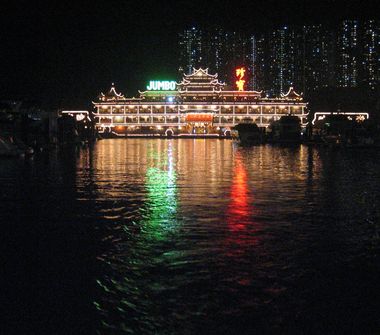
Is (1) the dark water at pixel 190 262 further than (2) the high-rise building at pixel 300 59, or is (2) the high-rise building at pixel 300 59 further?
(2) the high-rise building at pixel 300 59

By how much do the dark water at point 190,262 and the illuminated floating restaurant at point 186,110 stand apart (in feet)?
332

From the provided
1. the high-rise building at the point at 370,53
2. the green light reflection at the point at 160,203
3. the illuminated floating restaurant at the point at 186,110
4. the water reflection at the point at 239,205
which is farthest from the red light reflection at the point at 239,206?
the high-rise building at the point at 370,53

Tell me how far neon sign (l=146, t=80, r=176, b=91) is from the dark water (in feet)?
346

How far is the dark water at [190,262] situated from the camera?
18.1 ft

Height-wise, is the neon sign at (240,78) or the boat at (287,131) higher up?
the neon sign at (240,78)

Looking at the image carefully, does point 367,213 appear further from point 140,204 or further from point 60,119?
point 60,119

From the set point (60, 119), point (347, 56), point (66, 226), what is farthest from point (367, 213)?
point (347, 56)

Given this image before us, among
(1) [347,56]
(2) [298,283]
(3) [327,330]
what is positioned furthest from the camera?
(1) [347,56]

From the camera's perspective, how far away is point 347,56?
167000mm

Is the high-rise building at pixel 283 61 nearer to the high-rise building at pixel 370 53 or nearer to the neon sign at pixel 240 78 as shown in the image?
the high-rise building at pixel 370 53

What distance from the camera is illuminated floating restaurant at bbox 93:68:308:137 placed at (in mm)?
116438

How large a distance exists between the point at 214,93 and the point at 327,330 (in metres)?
115

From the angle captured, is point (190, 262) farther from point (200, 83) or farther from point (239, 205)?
point (200, 83)

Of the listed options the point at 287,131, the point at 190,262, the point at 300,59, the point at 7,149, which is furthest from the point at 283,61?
the point at 190,262
